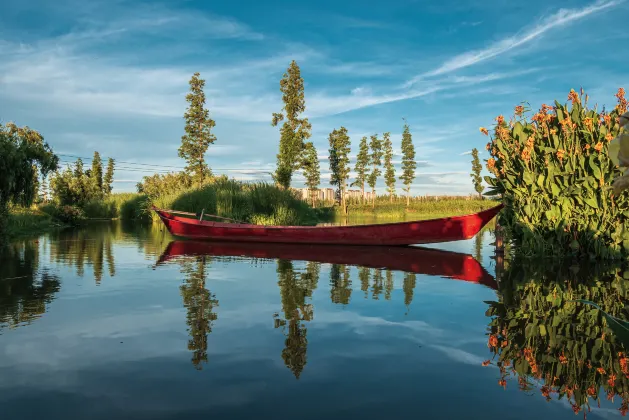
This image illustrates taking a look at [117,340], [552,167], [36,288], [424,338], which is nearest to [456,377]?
[424,338]

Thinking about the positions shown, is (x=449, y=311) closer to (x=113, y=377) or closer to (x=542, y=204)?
(x=113, y=377)

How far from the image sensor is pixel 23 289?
7691mm

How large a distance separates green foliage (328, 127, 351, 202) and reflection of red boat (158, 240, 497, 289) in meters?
40.6

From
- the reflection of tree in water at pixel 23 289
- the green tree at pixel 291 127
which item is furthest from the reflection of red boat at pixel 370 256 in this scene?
the green tree at pixel 291 127

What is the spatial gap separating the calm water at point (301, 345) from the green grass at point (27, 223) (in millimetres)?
11940

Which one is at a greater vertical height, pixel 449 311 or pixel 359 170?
pixel 359 170

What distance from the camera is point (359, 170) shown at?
61500 mm

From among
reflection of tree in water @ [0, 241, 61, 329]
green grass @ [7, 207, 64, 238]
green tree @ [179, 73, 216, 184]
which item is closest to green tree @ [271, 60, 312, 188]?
green tree @ [179, 73, 216, 184]

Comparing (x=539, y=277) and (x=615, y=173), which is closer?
(x=539, y=277)

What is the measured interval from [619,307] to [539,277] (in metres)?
2.65

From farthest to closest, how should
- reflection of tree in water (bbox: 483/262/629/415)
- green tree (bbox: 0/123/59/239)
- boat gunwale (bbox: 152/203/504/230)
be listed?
green tree (bbox: 0/123/59/239)
boat gunwale (bbox: 152/203/504/230)
reflection of tree in water (bbox: 483/262/629/415)

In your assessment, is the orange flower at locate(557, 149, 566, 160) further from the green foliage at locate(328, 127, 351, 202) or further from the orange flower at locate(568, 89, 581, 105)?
the green foliage at locate(328, 127, 351, 202)

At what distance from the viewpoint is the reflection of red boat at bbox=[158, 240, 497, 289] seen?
403 inches

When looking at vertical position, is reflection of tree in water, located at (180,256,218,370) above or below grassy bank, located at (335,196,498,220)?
below
